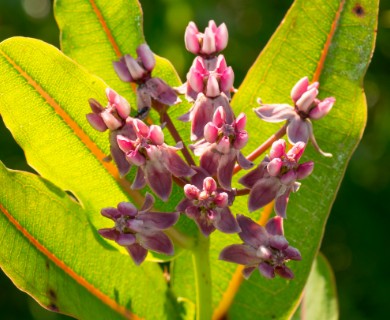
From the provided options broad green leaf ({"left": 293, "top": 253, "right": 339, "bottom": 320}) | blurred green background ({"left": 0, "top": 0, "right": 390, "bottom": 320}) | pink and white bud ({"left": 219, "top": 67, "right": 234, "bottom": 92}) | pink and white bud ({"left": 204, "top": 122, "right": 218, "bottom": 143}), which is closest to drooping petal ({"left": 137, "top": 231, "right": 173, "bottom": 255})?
pink and white bud ({"left": 204, "top": 122, "right": 218, "bottom": 143})

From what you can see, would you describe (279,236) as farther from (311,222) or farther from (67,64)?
(67,64)

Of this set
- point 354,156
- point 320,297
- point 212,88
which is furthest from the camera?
point 354,156

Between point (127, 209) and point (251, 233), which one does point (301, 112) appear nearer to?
point (251, 233)

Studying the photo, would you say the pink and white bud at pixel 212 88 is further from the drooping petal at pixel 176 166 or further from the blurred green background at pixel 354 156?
the blurred green background at pixel 354 156

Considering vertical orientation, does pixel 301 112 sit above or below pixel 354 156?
above

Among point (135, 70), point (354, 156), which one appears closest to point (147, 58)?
point (135, 70)

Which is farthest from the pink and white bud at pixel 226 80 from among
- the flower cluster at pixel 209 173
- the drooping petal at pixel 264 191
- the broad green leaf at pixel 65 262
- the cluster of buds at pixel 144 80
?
the broad green leaf at pixel 65 262

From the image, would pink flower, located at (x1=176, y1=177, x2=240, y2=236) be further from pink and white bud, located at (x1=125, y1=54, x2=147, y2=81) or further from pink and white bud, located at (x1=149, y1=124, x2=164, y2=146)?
pink and white bud, located at (x1=125, y1=54, x2=147, y2=81)

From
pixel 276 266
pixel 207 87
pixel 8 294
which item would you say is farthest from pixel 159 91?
pixel 8 294
